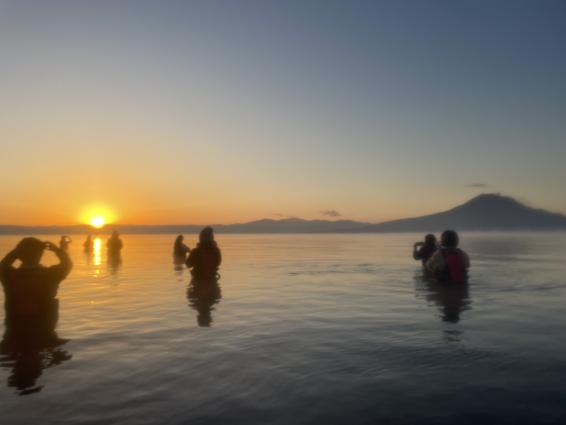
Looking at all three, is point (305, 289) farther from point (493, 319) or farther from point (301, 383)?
point (301, 383)

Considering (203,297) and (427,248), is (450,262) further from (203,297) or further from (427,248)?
(203,297)

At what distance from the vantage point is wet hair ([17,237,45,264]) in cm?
1048

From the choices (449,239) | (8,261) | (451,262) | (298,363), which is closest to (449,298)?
(451,262)

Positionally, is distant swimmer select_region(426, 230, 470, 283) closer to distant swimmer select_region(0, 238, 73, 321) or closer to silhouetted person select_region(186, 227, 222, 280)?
silhouetted person select_region(186, 227, 222, 280)

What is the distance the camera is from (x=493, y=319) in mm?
12078

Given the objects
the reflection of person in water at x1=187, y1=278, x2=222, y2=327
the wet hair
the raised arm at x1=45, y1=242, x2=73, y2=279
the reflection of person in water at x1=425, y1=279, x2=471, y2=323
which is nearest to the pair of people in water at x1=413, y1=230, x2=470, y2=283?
the reflection of person in water at x1=425, y1=279, x2=471, y2=323

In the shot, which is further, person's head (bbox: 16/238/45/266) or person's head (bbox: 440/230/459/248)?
person's head (bbox: 440/230/459/248)

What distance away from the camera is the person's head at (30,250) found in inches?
412

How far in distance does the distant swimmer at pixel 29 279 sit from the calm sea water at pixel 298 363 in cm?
108

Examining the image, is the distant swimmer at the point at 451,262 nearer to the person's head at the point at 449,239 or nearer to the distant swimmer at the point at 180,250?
the person's head at the point at 449,239

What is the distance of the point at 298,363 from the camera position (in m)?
8.08

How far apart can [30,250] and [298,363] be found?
6.88 meters

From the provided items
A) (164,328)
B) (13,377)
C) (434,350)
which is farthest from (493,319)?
(13,377)

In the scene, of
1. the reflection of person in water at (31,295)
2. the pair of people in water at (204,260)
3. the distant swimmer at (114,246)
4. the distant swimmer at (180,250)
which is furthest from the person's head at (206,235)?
the distant swimmer at (114,246)
